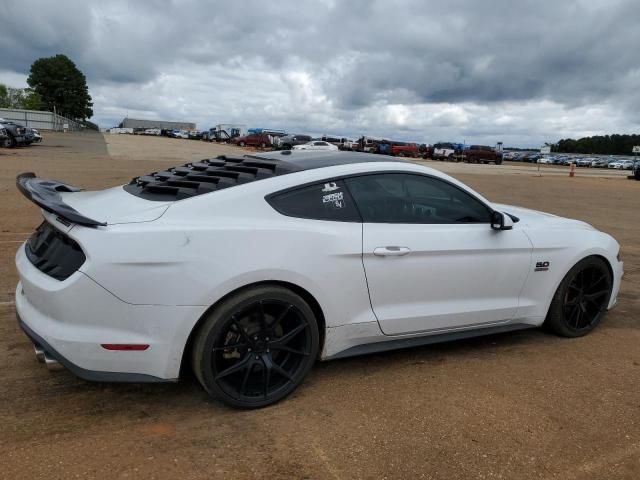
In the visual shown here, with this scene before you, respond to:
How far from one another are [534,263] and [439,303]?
925mm

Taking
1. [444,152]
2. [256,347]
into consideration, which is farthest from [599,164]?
[256,347]

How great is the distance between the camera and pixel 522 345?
14.2 ft

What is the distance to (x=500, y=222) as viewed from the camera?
385 cm

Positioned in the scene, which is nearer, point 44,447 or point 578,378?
point 44,447

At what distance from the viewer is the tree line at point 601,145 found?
477 ft

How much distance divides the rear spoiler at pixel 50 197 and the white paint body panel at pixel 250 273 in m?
0.09

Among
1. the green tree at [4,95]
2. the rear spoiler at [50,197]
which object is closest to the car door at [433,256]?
the rear spoiler at [50,197]

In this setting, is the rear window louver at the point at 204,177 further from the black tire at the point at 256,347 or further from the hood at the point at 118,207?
the black tire at the point at 256,347

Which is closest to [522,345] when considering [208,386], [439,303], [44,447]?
[439,303]

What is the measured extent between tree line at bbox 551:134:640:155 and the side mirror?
6098 inches

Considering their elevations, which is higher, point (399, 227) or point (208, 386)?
point (399, 227)

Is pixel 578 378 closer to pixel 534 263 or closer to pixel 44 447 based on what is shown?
pixel 534 263

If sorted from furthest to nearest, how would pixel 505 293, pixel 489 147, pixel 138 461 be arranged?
pixel 489 147
pixel 505 293
pixel 138 461

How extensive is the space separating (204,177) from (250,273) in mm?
804
